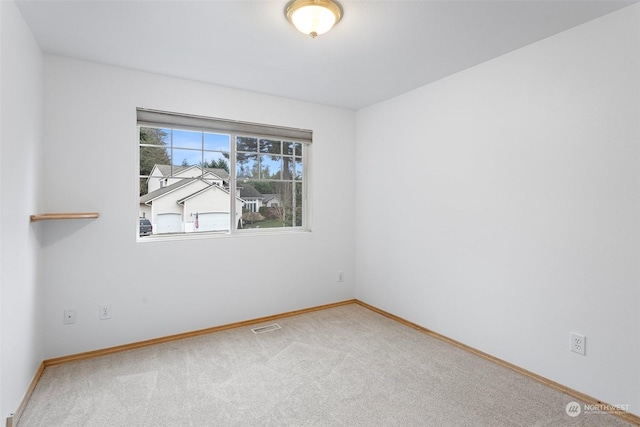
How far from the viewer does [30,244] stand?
2.20 metres

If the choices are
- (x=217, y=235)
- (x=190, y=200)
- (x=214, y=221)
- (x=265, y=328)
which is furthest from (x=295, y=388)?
(x=190, y=200)

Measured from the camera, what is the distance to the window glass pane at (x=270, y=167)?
12.1 feet

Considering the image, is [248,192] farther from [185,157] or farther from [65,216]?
[65,216]

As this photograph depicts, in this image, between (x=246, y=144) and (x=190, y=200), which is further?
(x=246, y=144)

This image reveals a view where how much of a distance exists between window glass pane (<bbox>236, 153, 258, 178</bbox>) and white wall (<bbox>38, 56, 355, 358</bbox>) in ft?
1.36

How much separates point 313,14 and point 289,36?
0.46 m

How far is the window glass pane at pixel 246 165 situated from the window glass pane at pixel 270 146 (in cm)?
13

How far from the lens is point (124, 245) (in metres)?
2.80

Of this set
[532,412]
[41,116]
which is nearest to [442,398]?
[532,412]

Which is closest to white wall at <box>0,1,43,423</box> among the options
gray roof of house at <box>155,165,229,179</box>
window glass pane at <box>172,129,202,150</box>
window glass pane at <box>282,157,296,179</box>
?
gray roof of house at <box>155,165,229,179</box>

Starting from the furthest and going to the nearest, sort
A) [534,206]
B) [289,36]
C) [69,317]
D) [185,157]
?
[185,157], [69,317], [534,206], [289,36]

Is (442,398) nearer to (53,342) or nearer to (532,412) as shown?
(532,412)

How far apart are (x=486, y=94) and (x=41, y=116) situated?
3475 mm

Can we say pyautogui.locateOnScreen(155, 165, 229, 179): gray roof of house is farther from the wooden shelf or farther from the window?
the wooden shelf
